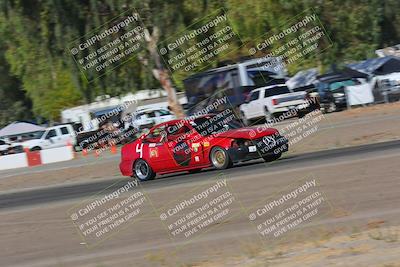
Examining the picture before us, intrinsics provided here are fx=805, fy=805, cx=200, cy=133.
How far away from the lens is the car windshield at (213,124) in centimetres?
1803

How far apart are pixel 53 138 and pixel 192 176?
86.6ft

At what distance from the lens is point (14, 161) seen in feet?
109

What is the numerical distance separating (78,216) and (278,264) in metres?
6.73

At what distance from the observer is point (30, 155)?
32.8 m

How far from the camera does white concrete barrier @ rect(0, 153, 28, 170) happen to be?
1302 inches

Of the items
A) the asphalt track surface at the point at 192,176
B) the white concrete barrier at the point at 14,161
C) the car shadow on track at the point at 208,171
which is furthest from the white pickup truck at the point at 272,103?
the car shadow on track at the point at 208,171

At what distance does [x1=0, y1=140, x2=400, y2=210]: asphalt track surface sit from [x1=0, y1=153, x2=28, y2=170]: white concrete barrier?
1242 centimetres

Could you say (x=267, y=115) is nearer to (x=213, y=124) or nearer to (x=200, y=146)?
(x=213, y=124)

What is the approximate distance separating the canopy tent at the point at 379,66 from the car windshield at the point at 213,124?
85.2 ft

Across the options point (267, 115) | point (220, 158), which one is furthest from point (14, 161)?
point (220, 158)

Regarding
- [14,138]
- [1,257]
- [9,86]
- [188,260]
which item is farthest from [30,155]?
[9,86]

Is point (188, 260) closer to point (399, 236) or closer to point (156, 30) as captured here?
point (399, 236)

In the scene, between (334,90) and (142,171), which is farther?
(334,90)

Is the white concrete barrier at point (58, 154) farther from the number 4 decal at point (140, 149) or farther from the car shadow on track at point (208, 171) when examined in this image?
the number 4 decal at point (140, 149)
